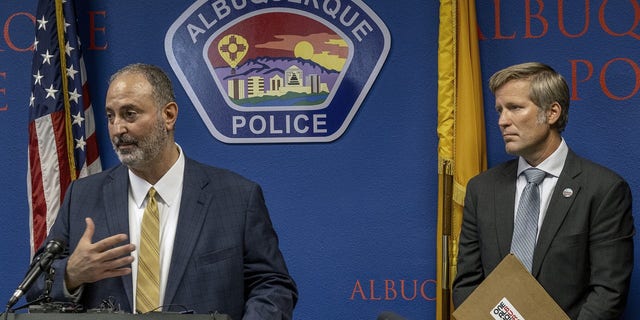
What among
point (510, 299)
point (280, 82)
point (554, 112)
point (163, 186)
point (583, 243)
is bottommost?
point (510, 299)

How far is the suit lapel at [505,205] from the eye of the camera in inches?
137

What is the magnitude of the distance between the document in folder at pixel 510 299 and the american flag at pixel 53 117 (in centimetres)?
196

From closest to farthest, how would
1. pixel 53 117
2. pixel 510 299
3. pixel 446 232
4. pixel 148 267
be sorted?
pixel 148 267
pixel 510 299
pixel 446 232
pixel 53 117

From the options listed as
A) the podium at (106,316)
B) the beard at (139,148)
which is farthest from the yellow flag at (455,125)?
the podium at (106,316)

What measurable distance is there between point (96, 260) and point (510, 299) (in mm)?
1581

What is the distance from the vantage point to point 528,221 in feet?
11.3

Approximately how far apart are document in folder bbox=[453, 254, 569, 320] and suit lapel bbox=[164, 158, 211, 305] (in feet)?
3.56

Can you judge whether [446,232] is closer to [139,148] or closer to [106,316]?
[139,148]

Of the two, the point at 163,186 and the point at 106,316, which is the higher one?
the point at 163,186

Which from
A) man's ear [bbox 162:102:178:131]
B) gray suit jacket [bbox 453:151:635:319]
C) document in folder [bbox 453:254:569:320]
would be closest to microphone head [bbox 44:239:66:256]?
man's ear [bbox 162:102:178:131]

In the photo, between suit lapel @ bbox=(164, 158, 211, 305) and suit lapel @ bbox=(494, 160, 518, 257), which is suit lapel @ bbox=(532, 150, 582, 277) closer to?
suit lapel @ bbox=(494, 160, 518, 257)

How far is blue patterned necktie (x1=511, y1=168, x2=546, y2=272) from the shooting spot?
3.42 metres

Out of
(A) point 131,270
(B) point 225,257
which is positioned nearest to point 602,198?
(B) point 225,257

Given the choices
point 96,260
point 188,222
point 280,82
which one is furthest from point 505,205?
point 96,260
